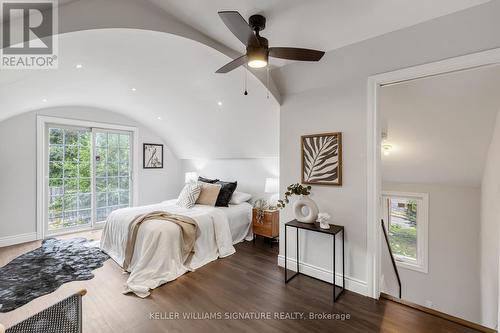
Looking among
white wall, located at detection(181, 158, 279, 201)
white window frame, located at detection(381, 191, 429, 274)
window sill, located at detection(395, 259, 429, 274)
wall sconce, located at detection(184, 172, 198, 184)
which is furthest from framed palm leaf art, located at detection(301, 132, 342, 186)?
wall sconce, located at detection(184, 172, 198, 184)

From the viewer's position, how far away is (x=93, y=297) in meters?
2.39

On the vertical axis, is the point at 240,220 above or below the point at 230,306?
above

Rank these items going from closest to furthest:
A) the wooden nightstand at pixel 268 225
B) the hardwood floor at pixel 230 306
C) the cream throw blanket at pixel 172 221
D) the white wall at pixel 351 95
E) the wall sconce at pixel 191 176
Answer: the white wall at pixel 351 95 → the hardwood floor at pixel 230 306 → the cream throw blanket at pixel 172 221 → the wooden nightstand at pixel 268 225 → the wall sconce at pixel 191 176

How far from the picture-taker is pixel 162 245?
279 centimetres

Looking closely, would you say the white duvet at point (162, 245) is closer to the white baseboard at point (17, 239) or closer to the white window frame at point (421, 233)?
the white baseboard at point (17, 239)

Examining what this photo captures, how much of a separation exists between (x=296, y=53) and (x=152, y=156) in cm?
481

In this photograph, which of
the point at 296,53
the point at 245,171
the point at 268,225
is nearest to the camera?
the point at 296,53

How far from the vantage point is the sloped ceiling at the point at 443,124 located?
2.40 m

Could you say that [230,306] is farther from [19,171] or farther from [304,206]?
[19,171]

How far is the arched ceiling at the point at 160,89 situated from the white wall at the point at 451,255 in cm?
294

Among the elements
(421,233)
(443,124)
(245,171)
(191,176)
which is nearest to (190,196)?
(245,171)

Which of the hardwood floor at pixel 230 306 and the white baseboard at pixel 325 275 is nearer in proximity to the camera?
the hardwood floor at pixel 230 306

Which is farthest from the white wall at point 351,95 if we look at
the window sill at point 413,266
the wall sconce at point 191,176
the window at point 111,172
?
the window at point 111,172

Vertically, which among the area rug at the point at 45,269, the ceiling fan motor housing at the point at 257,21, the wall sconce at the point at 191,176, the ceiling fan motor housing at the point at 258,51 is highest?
the ceiling fan motor housing at the point at 257,21
